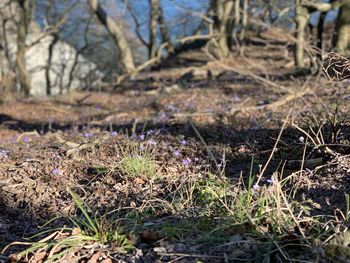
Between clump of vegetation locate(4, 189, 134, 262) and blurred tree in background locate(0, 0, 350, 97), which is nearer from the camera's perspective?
clump of vegetation locate(4, 189, 134, 262)

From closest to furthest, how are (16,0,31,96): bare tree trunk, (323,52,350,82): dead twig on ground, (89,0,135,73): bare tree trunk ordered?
(323,52,350,82): dead twig on ground → (89,0,135,73): bare tree trunk → (16,0,31,96): bare tree trunk

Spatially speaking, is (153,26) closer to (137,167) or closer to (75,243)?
(137,167)

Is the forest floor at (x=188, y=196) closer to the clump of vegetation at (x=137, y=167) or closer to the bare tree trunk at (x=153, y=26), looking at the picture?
the clump of vegetation at (x=137, y=167)

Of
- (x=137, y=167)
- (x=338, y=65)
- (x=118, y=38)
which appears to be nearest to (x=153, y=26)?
(x=118, y=38)

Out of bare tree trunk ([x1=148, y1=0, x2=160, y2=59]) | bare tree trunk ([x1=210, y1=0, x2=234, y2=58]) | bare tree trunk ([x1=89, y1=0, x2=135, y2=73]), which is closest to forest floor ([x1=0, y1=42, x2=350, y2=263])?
bare tree trunk ([x1=210, y1=0, x2=234, y2=58])

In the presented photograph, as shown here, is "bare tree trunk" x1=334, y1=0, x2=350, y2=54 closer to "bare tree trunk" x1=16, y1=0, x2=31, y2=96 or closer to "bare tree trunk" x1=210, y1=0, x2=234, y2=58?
"bare tree trunk" x1=210, y1=0, x2=234, y2=58

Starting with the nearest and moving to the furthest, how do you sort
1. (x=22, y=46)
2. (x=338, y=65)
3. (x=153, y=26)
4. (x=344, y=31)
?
(x=338, y=65) → (x=344, y=31) → (x=22, y=46) → (x=153, y=26)

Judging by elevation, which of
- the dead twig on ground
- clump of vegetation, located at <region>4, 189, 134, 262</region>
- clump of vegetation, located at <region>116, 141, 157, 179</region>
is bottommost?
clump of vegetation, located at <region>4, 189, 134, 262</region>

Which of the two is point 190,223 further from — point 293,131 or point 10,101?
point 10,101

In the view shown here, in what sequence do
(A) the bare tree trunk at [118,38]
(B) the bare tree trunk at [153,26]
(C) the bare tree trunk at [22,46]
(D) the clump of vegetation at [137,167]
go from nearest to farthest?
(D) the clump of vegetation at [137,167] → (A) the bare tree trunk at [118,38] → (C) the bare tree trunk at [22,46] → (B) the bare tree trunk at [153,26]

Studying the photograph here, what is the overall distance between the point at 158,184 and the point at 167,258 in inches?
41.6

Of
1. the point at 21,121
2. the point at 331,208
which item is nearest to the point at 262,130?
the point at 331,208

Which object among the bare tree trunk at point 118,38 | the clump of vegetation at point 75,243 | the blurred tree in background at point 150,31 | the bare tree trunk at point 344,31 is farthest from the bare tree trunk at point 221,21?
the clump of vegetation at point 75,243

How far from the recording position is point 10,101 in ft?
43.6
